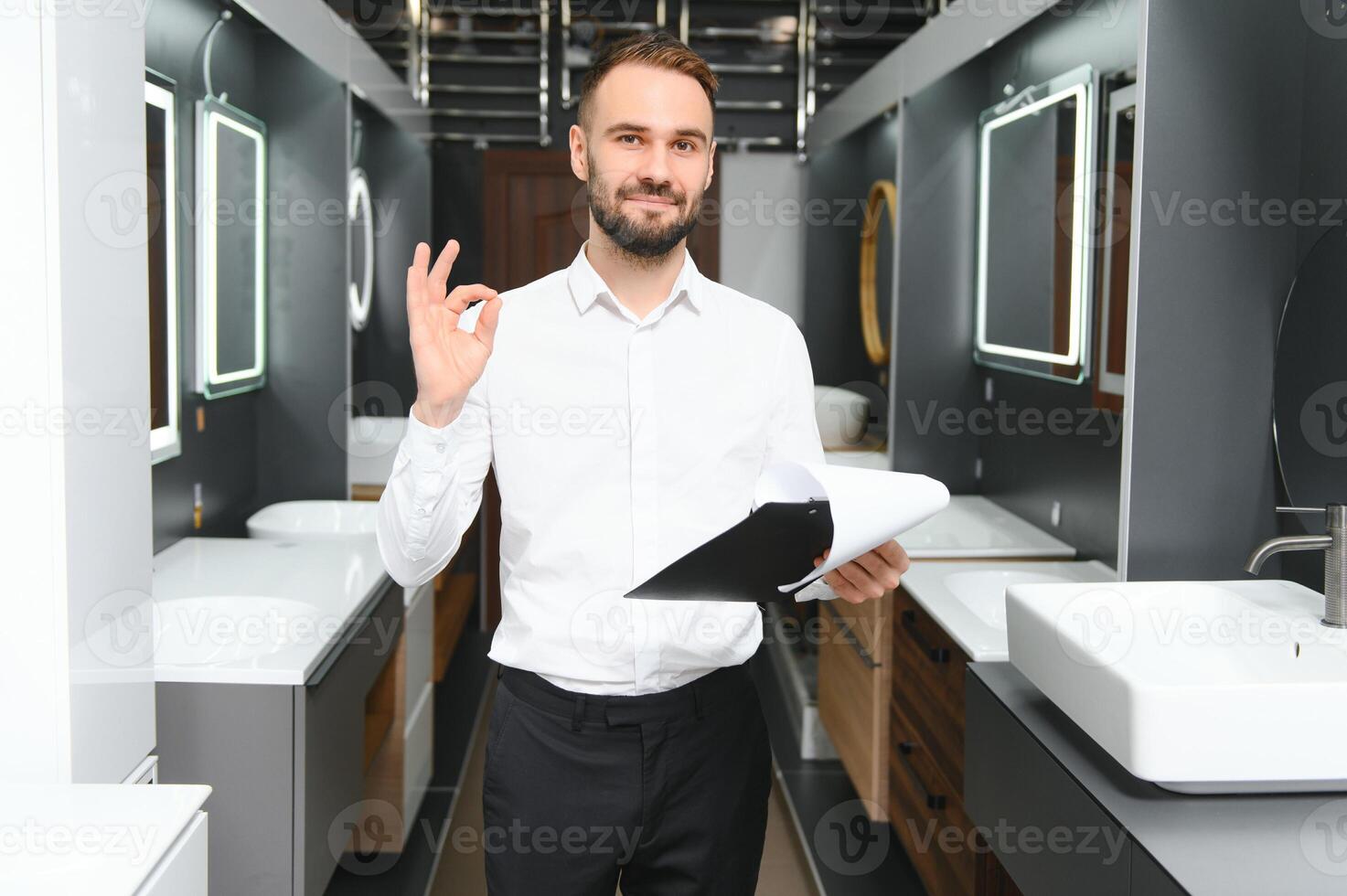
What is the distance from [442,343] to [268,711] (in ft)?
3.54

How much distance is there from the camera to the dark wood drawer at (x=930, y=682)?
112 inches

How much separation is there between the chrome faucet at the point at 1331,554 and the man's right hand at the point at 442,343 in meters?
1.25

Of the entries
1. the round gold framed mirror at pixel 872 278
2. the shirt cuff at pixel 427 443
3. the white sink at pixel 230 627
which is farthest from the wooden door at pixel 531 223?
the shirt cuff at pixel 427 443

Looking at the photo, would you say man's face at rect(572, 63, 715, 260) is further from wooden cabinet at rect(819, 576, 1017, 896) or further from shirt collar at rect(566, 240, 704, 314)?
wooden cabinet at rect(819, 576, 1017, 896)

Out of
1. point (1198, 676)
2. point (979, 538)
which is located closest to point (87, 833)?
point (1198, 676)

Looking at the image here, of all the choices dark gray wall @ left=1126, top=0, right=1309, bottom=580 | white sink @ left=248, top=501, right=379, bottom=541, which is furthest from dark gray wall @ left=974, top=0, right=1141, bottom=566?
white sink @ left=248, top=501, right=379, bottom=541

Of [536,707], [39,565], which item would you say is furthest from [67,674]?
[536,707]

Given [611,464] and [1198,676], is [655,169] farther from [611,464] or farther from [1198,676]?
[1198,676]

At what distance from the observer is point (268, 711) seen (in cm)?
237

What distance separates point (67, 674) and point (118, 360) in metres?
0.45

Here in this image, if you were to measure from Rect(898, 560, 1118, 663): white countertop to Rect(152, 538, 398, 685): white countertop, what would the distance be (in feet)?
4.32

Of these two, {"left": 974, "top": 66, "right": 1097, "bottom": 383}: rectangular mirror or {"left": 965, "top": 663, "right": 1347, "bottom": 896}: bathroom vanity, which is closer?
{"left": 965, "top": 663, "right": 1347, "bottom": 896}: bathroom vanity

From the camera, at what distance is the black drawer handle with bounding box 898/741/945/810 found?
3.02m

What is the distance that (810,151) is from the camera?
5848 mm
